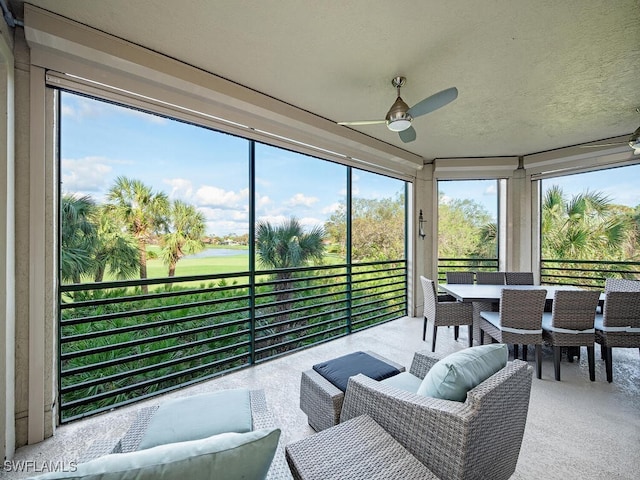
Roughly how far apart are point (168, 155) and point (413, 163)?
12.1ft

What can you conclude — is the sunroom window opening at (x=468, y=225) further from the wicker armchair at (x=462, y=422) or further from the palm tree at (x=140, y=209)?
the palm tree at (x=140, y=209)

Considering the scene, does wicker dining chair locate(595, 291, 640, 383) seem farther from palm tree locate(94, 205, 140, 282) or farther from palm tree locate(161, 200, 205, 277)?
palm tree locate(94, 205, 140, 282)

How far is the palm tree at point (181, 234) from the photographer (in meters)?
2.96

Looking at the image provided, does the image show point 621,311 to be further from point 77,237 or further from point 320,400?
point 77,237

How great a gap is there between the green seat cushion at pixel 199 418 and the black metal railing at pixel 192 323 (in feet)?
4.03

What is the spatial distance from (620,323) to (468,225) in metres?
2.72

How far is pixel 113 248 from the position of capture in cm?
258

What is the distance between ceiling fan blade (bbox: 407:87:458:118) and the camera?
1.98m

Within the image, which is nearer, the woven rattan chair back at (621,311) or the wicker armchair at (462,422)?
the wicker armchair at (462,422)

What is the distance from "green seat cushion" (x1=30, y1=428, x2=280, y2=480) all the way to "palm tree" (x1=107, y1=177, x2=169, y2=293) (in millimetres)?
2319

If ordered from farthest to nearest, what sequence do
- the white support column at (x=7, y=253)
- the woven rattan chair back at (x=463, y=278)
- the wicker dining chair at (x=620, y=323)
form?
the woven rattan chair back at (x=463, y=278) → the wicker dining chair at (x=620, y=323) → the white support column at (x=7, y=253)

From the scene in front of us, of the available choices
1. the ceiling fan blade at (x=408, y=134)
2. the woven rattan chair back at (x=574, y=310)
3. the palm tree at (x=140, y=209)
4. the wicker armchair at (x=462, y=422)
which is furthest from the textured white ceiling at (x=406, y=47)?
the wicker armchair at (x=462, y=422)

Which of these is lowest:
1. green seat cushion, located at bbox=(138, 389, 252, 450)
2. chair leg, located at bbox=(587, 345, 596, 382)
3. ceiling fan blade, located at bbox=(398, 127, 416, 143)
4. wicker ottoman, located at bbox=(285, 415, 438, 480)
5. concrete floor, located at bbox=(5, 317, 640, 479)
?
concrete floor, located at bbox=(5, 317, 640, 479)

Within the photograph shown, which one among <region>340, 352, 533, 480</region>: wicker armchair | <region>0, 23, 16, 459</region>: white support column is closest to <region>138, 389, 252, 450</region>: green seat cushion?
<region>340, 352, 533, 480</region>: wicker armchair
